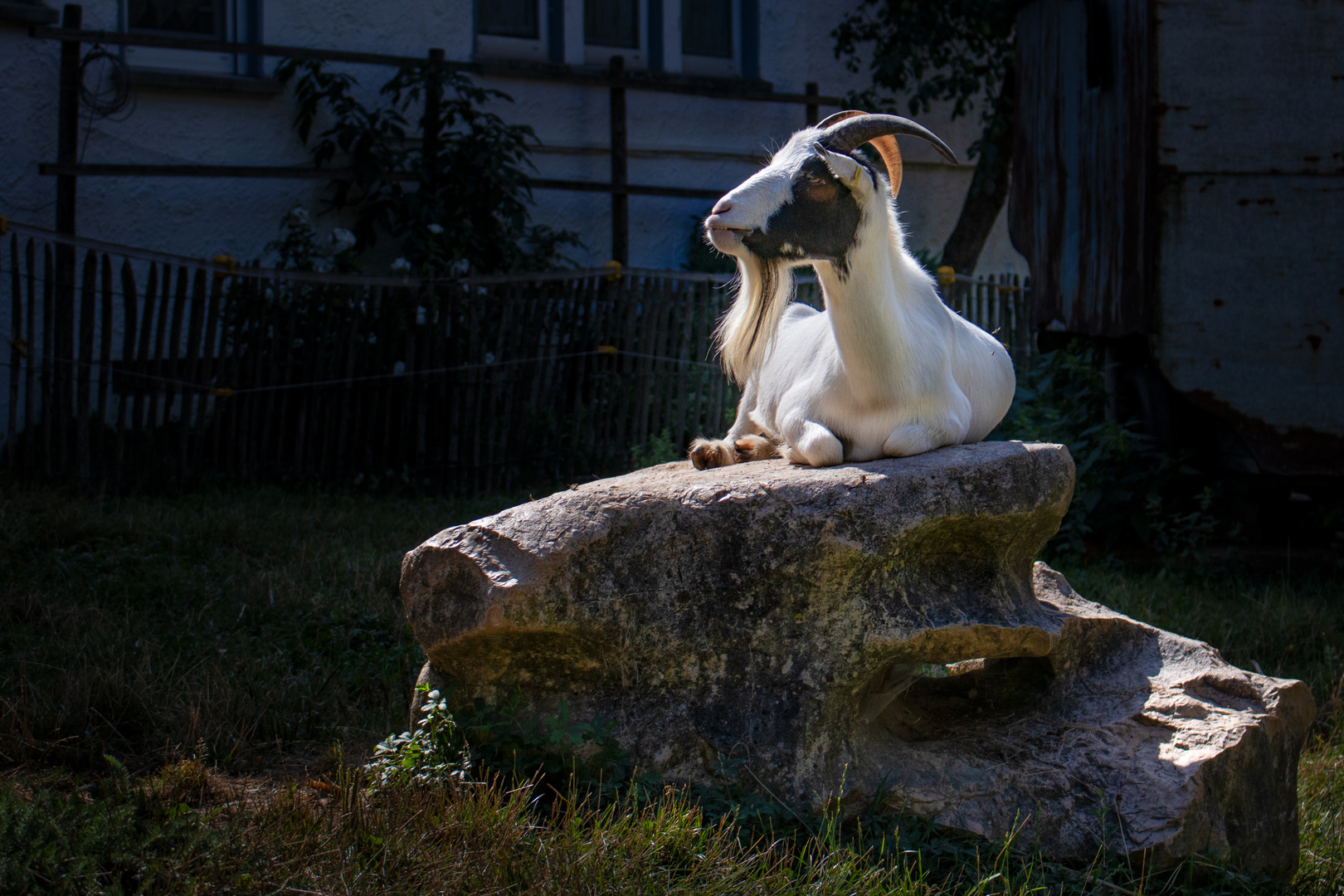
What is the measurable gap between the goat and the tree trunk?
21.2 feet

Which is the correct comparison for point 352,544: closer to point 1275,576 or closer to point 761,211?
point 761,211

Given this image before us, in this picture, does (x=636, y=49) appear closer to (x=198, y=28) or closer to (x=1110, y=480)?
(x=198, y=28)

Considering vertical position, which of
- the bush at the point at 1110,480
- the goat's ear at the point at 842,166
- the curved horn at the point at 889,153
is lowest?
the bush at the point at 1110,480

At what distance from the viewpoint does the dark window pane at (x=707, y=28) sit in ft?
33.5

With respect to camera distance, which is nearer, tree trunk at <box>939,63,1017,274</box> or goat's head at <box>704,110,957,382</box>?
goat's head at <box>704,110,957,382</box>

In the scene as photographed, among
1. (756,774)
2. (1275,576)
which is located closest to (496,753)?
(756,774)

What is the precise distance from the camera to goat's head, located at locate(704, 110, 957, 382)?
3.31 meters

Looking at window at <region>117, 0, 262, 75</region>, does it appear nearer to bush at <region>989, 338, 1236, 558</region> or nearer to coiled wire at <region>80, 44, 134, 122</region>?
coiled wire at <region>80, 44, 134, 122</region>

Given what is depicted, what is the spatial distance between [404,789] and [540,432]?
532 cm

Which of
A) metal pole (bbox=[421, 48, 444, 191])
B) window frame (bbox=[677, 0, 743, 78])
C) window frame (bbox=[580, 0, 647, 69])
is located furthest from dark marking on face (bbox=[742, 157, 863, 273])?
window frame (bbox=[677, 0, 743, 78])

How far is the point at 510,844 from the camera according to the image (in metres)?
2.64

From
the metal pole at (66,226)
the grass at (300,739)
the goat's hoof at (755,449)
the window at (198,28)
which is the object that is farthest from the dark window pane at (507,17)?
the goat's hoof at (755,449)

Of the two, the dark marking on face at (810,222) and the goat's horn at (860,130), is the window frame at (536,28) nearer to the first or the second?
the goat's horn at (860,130)

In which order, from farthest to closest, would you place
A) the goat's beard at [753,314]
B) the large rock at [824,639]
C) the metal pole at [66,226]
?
the metal pole at [66,226], the goat's beard at [753,314], the large rock at [824,639]
